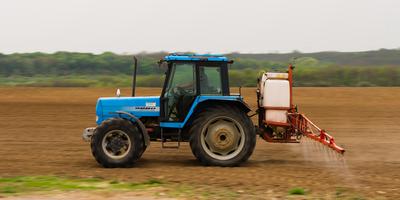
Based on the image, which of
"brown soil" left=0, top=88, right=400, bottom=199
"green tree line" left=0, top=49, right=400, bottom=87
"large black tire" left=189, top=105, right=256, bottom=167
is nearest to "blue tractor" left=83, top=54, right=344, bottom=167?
"large black tire" left=189, top=105, right=256, bottom=167

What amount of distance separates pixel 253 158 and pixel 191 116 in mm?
1925

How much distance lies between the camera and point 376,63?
50.6 m

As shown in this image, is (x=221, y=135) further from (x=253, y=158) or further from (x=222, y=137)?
(x=253, y=158)

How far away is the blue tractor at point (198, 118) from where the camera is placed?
1056 centimetres

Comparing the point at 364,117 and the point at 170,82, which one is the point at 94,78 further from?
the point at 170,82

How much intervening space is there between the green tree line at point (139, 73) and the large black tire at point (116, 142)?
43.3 ft

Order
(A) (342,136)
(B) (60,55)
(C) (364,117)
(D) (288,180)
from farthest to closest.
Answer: (B) (60,55)
(C) (364,117)
(A) (342,136)
(D) (288,180)

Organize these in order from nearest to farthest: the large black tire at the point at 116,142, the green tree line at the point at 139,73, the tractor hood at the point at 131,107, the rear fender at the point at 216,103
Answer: the large black tire at the point at 116,142 < the rear fender at the point at 216,103 < the tractor hood at the point at 131,107 < the green tree line at the point at 139,73

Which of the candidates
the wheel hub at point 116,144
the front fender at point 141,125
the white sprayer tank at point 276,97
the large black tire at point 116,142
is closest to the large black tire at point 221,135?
the white sprayer tank at point 276,97

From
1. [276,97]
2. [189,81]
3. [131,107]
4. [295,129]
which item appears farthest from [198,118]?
[295,129]

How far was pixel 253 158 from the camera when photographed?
1198 cm

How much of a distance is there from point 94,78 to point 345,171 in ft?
91.0

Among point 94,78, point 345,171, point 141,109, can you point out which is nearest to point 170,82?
point 141,109

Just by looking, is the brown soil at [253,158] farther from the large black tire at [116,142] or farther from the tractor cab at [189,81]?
the tractor cab at [189,81]
